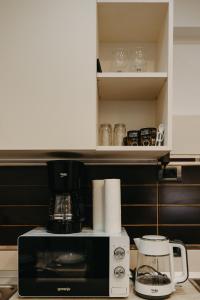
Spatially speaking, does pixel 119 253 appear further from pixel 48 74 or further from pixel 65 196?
pixel 48 74

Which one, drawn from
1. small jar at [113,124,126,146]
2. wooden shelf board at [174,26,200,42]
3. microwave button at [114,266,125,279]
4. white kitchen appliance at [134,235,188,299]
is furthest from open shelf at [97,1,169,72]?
microwave button at [114,266,125,279]

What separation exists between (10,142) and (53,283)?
1.95 ft

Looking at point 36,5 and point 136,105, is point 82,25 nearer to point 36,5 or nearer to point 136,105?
point 36,5

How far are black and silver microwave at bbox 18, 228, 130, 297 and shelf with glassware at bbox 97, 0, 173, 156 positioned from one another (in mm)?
387

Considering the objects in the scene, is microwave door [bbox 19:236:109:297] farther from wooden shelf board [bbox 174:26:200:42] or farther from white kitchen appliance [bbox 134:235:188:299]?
Answer: wooden shelf board [bbox 174:26:200:42]

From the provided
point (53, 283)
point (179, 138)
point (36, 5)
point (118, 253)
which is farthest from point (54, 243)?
point (36, 5)

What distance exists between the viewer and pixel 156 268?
4.95 feet

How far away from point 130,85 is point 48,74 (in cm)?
38

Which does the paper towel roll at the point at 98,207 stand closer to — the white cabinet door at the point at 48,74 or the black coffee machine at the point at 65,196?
the black coffee machine at the point at 65,196

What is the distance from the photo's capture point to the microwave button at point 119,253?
1359 mm

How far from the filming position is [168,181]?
5.88 ft

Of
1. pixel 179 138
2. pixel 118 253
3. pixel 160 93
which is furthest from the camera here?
pixel 179 138

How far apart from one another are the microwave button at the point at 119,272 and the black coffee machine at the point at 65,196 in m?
0.25

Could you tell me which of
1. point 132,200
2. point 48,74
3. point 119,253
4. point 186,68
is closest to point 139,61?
point 186,68
